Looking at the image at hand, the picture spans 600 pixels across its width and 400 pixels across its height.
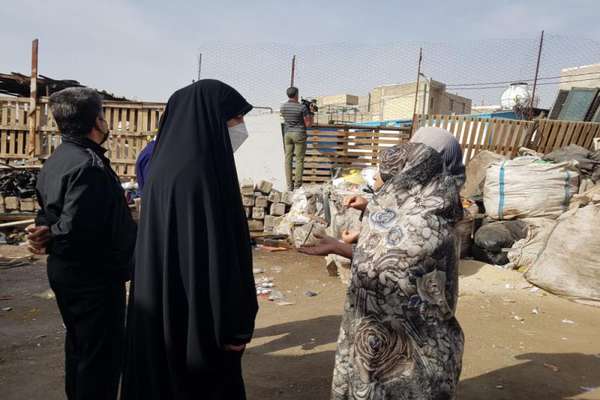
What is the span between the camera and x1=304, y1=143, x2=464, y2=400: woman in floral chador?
5.46 feet

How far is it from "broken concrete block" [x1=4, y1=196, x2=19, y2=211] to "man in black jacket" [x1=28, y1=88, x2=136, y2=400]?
6.10m

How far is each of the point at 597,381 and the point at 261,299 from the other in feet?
9.37

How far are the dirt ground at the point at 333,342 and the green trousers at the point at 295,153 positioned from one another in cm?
342

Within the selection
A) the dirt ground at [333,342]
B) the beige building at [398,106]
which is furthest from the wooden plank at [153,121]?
the beige building at [398,106]

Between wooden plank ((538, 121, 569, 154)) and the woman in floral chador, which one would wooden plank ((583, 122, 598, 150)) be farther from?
the woman in floral chador

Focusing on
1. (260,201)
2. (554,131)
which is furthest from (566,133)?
(260,201)

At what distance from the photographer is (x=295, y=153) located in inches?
329

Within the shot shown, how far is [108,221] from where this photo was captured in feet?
7.12

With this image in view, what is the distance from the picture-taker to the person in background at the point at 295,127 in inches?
316

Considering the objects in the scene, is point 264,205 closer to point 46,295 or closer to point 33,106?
point 46,295

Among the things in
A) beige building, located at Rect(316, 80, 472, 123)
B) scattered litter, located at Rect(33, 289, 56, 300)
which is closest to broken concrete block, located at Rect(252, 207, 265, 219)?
scattered litter, located at Rect(33, 289, 56, 300)

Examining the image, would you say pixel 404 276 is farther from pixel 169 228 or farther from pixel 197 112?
pixel 197 112

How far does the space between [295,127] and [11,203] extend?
191 inches

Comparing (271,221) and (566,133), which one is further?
(566,133)
